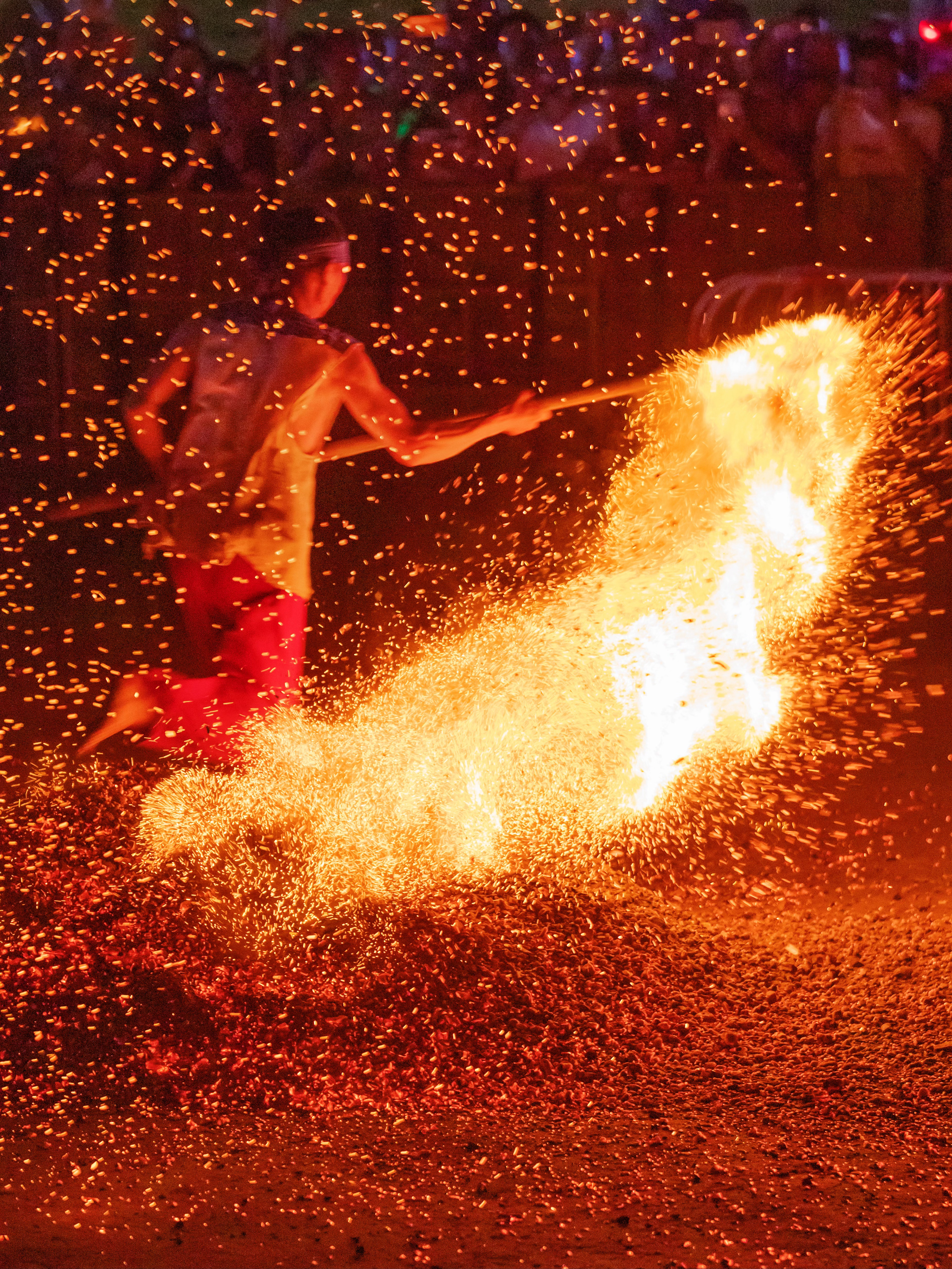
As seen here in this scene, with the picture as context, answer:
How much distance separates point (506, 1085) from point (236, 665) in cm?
177

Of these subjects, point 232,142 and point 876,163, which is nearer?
point 232,142

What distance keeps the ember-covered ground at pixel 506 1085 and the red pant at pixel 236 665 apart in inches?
21.3

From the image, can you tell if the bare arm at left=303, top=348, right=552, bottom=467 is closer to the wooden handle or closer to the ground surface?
the wooden handle

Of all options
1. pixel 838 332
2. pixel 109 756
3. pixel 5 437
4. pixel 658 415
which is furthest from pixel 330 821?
pixel 5 437

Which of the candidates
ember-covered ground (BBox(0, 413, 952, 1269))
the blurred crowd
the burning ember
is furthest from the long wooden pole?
the blurred crowd

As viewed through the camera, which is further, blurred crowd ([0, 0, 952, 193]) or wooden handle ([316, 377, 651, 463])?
blurred crowd ([0, 0, 952, 193])

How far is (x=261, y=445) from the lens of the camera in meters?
4.29

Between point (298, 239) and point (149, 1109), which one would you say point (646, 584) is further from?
point (149, 1109)

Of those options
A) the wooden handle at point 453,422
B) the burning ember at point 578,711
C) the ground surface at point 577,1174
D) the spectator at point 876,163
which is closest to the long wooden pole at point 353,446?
the wooden handle at point 453,422

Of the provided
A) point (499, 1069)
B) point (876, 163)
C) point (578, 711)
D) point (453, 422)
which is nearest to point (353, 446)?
point (453, 422)

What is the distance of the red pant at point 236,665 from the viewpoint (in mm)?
4371

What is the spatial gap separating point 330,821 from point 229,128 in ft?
16.2

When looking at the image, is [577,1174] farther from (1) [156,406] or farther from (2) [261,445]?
(1) [156,406]

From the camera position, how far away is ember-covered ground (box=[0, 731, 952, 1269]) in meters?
2.62
